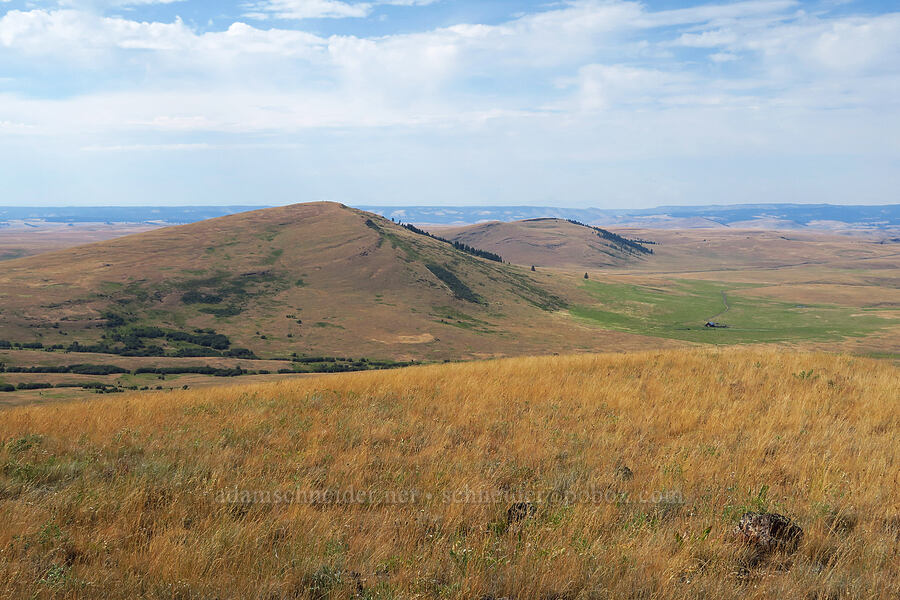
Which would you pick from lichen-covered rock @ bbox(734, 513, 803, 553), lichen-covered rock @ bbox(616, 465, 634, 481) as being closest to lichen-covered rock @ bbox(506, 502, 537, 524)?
lichen-covered rock @ bbox(616, 465, 634, 481)

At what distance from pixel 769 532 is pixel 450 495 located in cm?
379

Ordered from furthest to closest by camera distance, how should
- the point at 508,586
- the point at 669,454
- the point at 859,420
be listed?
the point at 859,420 < the point at 669,454 < the point at 508,586

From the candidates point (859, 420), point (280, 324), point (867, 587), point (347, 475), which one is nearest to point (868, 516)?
point (867, 587)

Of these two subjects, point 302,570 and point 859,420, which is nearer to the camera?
point 302,570

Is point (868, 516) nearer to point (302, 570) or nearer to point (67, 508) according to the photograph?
point (302, 570)

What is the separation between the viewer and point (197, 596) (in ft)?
14.8

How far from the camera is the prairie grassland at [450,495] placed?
496 cm

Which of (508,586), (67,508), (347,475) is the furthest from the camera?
(347,475)

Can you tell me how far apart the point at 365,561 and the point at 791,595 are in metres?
4.24

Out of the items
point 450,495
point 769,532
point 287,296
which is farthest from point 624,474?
point 287,296

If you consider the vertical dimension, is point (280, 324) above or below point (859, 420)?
below

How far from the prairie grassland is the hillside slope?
324 feet

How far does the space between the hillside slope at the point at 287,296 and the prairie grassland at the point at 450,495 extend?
9877 cm

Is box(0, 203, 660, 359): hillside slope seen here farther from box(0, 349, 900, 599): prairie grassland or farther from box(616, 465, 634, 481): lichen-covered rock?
box(616, 465, 634, 481): lichen-covered rock
